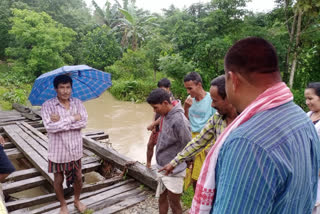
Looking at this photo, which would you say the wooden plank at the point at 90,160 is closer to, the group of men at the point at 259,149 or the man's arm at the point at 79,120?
the man's arm at the point at 79,120

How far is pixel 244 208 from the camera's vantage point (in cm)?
74

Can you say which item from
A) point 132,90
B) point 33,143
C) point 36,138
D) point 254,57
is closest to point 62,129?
point 254,57

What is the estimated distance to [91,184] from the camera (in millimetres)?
3695

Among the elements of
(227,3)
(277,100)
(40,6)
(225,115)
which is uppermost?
(40,6)

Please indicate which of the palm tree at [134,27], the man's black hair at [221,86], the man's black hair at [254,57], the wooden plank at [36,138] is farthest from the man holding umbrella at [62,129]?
the palm tree at [134,27]

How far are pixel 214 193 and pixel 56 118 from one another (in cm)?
219

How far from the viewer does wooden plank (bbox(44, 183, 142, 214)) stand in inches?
121

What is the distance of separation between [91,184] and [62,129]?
1383 millimetres

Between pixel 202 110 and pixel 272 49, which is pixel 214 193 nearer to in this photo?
pixel 272 49

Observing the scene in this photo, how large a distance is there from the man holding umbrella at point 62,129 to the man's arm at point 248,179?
89.4 inches

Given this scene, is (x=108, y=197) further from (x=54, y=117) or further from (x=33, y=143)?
(x=33, y=143)

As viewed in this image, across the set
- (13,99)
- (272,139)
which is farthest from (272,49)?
(13,99)

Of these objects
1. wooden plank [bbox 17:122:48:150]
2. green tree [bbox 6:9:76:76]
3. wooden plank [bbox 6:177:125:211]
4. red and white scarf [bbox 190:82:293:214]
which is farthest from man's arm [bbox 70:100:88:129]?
green tree [bbox 6:9:76:76]

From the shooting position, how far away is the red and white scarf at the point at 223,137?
0.81 meters
